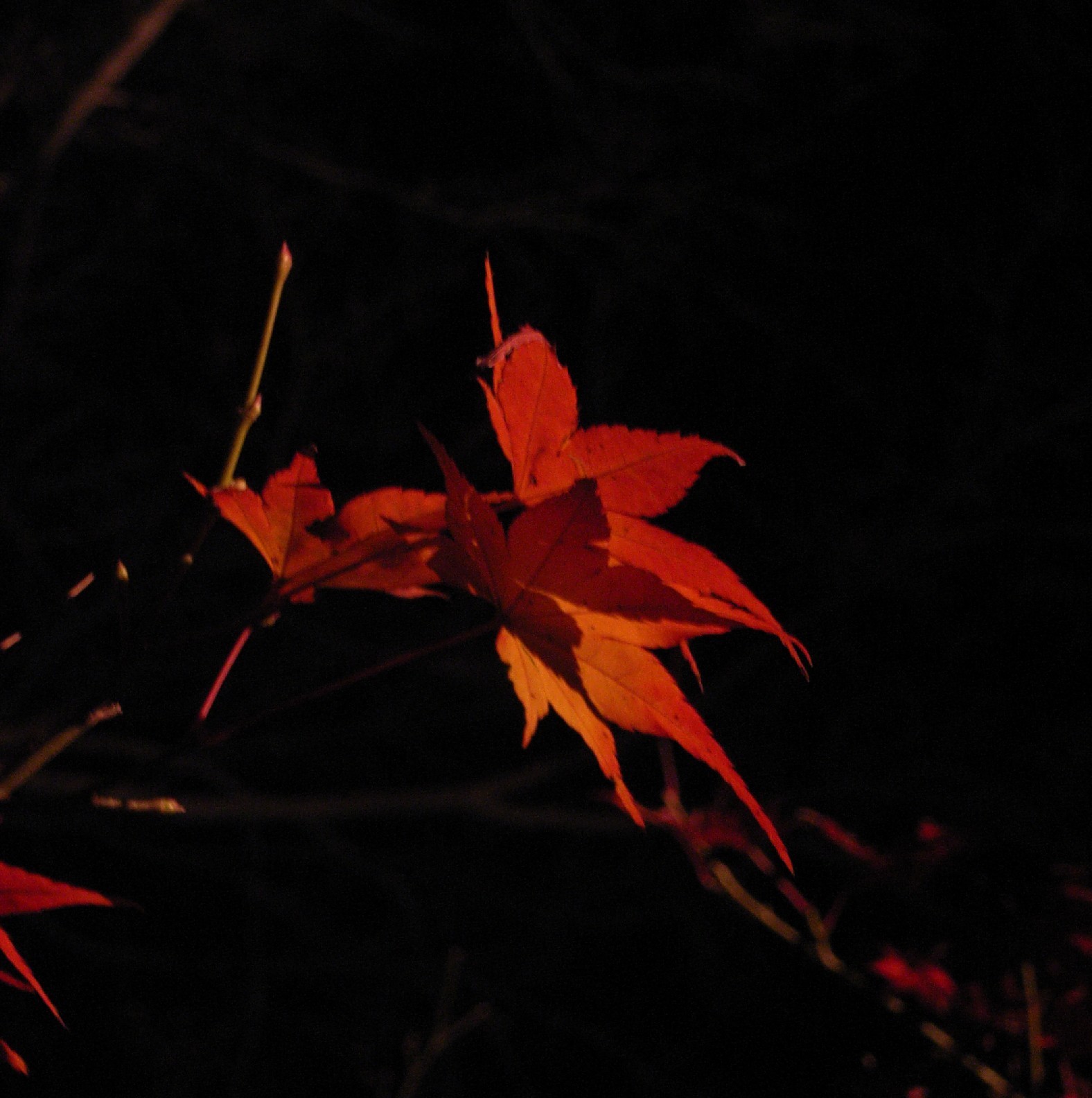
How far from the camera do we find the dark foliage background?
2.25 m

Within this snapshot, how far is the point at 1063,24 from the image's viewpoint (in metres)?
2.57

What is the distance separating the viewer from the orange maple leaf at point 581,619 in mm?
444

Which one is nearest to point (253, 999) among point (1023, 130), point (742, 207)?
point (742, 207)

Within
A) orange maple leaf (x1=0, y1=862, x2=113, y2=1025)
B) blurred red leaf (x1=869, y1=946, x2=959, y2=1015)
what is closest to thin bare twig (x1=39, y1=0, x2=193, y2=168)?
orange maple leaf (x1=0, y1=862, x2=113, y2=1025)

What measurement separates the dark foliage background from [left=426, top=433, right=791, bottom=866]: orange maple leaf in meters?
1.61

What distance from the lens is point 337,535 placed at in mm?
516

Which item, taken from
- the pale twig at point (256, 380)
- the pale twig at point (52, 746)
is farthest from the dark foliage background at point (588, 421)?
the pale twig at point (256, 380)

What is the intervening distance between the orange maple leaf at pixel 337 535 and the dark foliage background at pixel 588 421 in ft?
4.98

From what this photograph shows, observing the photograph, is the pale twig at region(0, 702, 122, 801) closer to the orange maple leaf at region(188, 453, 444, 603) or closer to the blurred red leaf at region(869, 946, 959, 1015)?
the orange maple leaf at region(188, 453, 444, 603)

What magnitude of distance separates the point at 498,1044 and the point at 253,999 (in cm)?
66

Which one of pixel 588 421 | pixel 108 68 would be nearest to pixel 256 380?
pixel 108 68

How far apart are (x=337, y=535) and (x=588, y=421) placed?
183 centimetres

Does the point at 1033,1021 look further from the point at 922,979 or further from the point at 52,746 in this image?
the point at 52,746

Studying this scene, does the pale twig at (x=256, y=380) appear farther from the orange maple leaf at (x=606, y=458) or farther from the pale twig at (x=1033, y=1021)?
the pale twig at (x=1033, y=1021)
